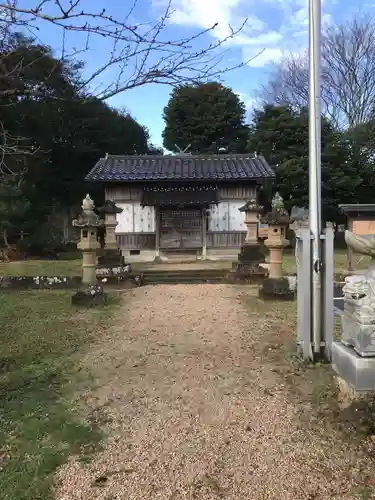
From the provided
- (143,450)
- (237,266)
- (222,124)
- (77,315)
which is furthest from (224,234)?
(143,450)

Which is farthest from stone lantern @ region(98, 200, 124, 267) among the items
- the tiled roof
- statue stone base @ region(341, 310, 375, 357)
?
statue stone base @ region(341, 310, 375, 357)

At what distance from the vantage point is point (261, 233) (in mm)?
→ 20016

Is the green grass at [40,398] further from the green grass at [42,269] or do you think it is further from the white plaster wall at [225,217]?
the white plaster wall at [225,217]

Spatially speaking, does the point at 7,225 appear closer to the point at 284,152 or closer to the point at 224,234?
the point at 224,234

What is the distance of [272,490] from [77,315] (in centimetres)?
568

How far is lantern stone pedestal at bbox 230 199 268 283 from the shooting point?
1158cm

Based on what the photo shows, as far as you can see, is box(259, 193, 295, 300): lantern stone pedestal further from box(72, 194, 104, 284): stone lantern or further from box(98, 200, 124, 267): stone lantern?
box(98, 200, 124, 267): stone lantern

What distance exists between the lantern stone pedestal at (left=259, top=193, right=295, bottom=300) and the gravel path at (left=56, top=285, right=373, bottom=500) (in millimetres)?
2771

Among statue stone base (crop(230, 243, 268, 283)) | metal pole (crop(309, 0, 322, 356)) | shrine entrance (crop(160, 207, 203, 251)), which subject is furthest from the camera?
shrine entrance (crop(160, 207, 203, 251))

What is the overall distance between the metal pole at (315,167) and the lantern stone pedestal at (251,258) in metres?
6.76

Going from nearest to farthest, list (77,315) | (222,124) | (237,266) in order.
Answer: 1. (77,315)
2. (237,266)
3. (222,124)

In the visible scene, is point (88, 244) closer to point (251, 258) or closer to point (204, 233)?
point (251, 258)

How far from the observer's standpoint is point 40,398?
4.15 meters

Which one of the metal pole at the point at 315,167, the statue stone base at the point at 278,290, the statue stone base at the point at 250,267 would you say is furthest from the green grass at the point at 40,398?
the statue stone base at the point at 250,267
